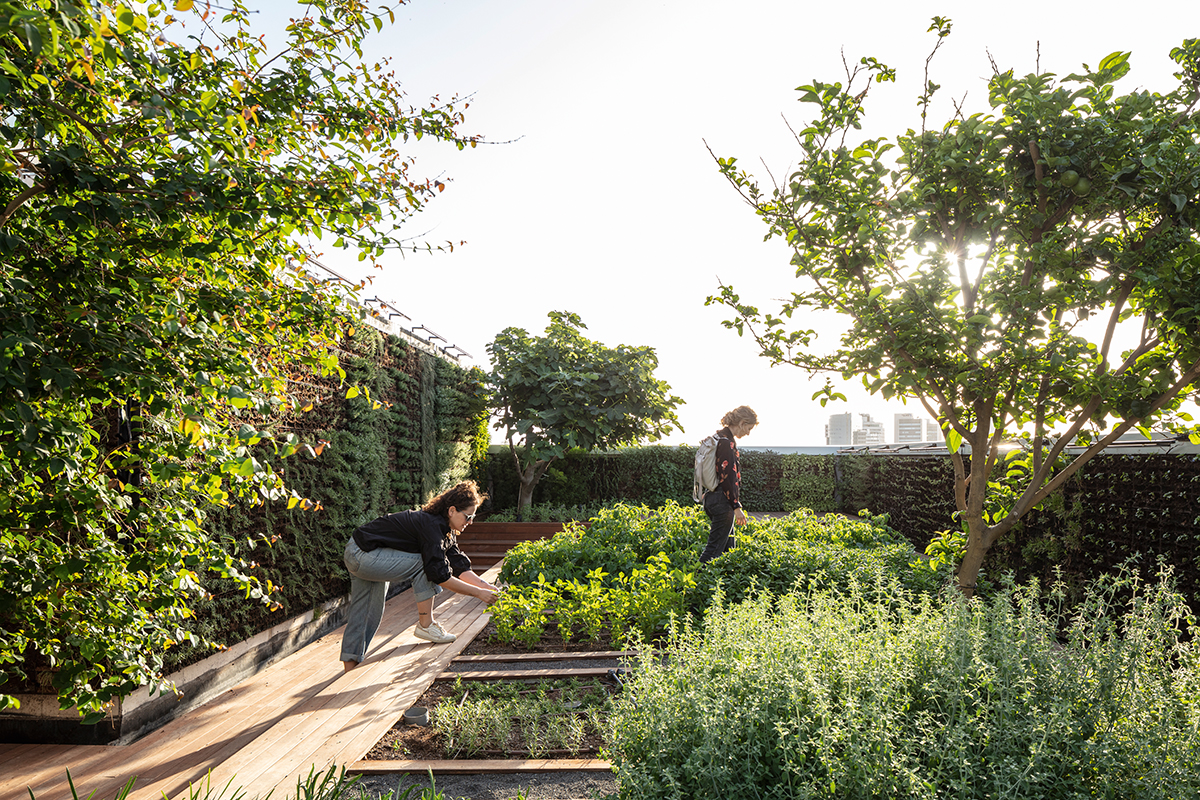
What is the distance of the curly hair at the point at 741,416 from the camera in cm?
616

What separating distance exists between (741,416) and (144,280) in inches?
197

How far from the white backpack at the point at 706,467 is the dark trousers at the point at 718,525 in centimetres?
9

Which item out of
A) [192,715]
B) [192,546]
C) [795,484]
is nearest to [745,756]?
[192,546]

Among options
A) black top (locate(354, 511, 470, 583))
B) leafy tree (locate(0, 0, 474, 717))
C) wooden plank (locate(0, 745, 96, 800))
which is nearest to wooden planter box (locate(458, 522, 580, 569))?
black top (locate(354, 511, 470, 583))

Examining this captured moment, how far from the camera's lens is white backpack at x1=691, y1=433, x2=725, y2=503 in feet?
19.8

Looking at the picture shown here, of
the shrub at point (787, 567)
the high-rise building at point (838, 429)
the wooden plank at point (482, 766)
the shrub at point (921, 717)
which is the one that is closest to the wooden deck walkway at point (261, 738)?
the wooden plank at point (482, 766)

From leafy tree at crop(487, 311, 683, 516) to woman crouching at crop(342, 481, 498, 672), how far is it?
626cm

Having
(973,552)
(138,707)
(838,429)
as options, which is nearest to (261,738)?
(138,707)

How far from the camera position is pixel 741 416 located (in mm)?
6176

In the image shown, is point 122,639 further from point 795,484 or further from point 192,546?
point 795,484

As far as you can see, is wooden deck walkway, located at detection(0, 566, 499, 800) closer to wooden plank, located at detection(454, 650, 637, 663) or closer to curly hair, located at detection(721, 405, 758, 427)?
→ wooden plank, located at detection(454, 650, 637, 663)

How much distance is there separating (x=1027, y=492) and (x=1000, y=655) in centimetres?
125

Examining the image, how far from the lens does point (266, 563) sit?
5418mm

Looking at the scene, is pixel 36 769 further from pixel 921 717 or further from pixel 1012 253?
pixel 1012 253
